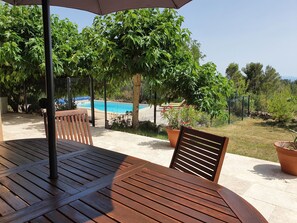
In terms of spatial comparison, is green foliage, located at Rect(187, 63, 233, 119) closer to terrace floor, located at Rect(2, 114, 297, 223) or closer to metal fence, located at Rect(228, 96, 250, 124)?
terrace floor, located at Rect(2, 114, 297, 223)

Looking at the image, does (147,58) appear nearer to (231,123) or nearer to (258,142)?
(258,142)

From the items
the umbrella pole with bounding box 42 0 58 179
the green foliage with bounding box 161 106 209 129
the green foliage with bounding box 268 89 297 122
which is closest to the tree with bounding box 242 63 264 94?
the green foliage with bounding box 268 89 297 122

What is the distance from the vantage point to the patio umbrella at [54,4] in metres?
1.31

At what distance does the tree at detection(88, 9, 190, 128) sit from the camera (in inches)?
220

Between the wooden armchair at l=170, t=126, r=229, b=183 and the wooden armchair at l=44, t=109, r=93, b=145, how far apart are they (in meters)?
1.35

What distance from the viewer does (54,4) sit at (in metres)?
2.13

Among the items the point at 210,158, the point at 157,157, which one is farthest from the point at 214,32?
the point at 210,158

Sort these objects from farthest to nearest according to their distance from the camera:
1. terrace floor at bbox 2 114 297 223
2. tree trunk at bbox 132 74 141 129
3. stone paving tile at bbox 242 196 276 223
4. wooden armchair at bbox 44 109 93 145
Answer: tree trunk at bbox 132 74 141 129
wooden armchair at bbox 44 109 93 145
terrace floor at bbox 2 114 297 223
stone paving tile at bbox 242 196 276 223

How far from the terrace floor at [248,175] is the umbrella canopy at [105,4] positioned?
2187mm

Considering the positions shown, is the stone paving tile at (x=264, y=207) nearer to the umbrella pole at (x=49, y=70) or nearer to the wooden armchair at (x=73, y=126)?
the wooden armchair at (x=73, y=126)

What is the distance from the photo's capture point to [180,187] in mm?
1310

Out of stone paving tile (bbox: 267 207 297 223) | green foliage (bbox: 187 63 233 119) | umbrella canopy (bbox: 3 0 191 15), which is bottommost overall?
stone paving tile (bbox: 267 207 297 223)

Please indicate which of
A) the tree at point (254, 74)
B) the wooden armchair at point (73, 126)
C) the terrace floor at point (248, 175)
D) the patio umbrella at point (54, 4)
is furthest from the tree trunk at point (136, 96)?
the tree at point (254, 74)

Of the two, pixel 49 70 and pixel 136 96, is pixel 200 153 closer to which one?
pixel 49 70
